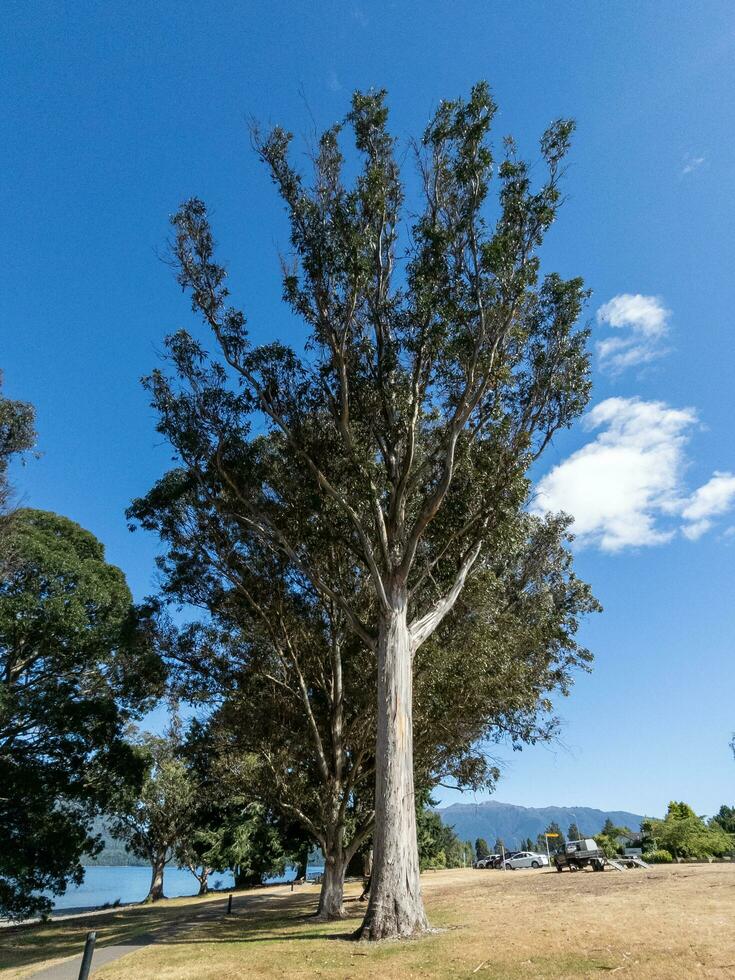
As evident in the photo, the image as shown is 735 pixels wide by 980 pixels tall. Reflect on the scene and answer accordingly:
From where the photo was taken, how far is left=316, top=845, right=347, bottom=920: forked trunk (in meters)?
16.6

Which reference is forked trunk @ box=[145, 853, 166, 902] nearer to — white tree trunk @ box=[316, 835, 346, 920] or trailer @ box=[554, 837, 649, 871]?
trailer @ box=[554, 837, 649, 871]

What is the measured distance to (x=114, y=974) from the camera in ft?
34.3

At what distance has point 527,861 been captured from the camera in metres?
47.8

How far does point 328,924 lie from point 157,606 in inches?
398

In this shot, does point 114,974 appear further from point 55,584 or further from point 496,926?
point 55,584

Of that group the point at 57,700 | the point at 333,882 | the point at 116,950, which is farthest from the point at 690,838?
the point at 57,700

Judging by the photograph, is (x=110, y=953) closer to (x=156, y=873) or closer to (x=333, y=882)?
(x=333, y=882)

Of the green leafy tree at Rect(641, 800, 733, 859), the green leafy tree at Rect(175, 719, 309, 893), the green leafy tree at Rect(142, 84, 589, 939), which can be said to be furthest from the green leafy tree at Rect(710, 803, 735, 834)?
the green leafy tree at Rect(142, 84, 589, 939)

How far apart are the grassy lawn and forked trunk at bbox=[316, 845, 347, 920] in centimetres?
75

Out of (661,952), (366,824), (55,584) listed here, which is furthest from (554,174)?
(55,584)

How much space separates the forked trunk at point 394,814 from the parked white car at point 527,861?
4223 cm

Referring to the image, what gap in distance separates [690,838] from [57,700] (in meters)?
36.1

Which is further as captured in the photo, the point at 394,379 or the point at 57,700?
the point at 57,700

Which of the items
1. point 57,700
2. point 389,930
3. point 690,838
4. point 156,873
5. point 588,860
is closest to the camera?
point 389,930
